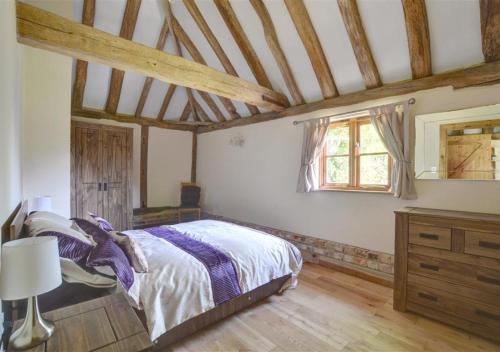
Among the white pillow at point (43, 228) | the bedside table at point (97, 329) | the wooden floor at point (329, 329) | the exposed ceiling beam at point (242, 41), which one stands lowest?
the wooden floor at point (329, 329)

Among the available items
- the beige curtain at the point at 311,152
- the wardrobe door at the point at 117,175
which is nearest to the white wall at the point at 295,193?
the beige curtain at the point at 311,152

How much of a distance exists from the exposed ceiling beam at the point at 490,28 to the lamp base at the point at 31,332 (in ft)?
12.4

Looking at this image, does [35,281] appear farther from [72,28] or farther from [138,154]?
[138,154]

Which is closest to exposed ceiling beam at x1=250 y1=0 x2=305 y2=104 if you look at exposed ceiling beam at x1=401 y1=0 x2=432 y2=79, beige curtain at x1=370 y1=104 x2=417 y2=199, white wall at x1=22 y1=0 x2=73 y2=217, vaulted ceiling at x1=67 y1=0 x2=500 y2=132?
vaulted ceiling at x1=67 y1=0 x2=500 y2=132

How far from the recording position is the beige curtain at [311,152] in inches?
146

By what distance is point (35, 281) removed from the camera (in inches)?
39.2

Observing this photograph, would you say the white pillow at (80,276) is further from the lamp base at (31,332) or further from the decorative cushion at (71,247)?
the lamp base at (31,332)

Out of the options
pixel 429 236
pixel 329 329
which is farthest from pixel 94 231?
pixel 429 236

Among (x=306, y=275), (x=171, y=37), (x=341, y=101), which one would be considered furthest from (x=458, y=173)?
(x=171, y=37)

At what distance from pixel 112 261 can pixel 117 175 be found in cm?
326

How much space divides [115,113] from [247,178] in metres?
3.02

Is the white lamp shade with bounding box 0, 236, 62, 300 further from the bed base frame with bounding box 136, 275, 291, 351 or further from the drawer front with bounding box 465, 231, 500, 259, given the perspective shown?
the drawer front with bounding box 465, 231, 500, 259

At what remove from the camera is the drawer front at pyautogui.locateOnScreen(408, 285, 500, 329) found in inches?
79.1

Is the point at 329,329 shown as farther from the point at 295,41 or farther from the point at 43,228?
the point at 295,41
